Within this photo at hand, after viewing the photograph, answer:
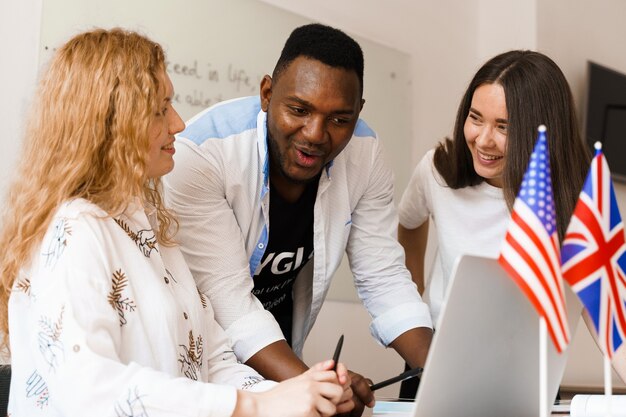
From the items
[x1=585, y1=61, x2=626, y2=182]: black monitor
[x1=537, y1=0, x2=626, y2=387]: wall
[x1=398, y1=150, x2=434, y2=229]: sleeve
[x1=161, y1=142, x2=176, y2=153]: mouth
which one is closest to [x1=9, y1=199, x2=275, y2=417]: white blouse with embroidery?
[x1=161, y1=142, x2=176, y2=153]: mouth

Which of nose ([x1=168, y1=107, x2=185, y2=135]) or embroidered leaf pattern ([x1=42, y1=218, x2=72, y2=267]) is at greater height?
nose ([x1=168, y1=107, x2=185, y2=135])

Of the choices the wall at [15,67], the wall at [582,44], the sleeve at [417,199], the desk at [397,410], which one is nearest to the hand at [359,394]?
the desk at [397,410]

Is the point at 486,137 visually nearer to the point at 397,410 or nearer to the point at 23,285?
the point at 397,410

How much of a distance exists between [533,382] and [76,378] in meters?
0.55

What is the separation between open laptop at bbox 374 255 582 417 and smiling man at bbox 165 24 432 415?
463mm

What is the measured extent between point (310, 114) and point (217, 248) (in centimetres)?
30

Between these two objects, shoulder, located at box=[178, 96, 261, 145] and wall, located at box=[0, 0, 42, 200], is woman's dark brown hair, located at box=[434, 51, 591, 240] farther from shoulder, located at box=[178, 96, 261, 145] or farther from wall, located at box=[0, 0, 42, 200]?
wall, located at box=[0, 0, 42, 200]

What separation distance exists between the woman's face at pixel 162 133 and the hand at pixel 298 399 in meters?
0.43

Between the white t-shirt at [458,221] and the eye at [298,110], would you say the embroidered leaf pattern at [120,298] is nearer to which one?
the eye at [298,110]

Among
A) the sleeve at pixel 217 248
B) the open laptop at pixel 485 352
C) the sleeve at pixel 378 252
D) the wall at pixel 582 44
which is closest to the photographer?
the open laptop at pixel 485 352

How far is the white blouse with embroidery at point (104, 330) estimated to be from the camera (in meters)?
0.93

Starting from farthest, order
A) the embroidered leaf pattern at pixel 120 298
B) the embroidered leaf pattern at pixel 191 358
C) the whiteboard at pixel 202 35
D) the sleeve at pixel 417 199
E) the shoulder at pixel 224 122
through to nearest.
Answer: the whiteboard at pixel 202 35
the sleeve at pixel 417 199
the shoulder at pixel 224 122
the embroidered leaf pattern at pixel 191 358
the embroidered leaf pattern at pixel 120 298

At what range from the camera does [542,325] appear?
86cm

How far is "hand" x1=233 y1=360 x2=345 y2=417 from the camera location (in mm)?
941
